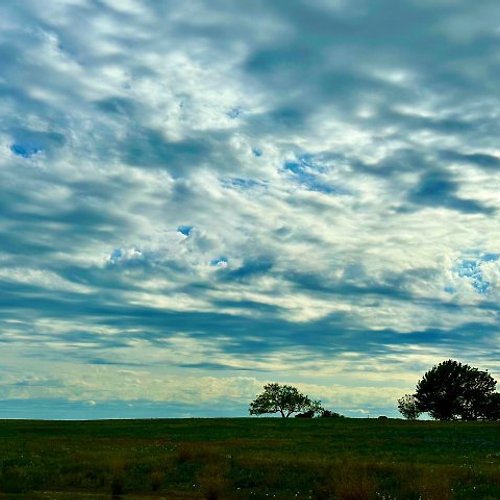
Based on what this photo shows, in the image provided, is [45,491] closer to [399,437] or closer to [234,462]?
[234,462]

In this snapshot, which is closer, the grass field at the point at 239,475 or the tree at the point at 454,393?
the grass field at the point at 239,475

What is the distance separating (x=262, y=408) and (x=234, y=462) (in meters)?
133

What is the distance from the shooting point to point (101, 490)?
107 feet

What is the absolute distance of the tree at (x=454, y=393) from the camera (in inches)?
5236

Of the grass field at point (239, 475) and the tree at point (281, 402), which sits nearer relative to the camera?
the grass field at point (239, 475)

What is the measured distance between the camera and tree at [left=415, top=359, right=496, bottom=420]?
436 feet

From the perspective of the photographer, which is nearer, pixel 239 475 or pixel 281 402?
pixel 239 475

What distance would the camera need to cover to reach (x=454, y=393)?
13262 cm

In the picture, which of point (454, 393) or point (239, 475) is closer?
point (239, 475)

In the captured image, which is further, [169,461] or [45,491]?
[169,461]

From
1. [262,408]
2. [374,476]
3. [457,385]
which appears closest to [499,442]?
[374,476]

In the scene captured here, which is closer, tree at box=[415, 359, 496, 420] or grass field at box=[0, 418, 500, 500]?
grass field at box=[0, 418, 500, 500]

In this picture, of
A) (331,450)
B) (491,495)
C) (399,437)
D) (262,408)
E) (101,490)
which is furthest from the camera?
(262,408)

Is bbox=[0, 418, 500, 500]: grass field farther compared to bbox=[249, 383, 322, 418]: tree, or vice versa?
bbox=[249, 383, 322, 418]: tree
